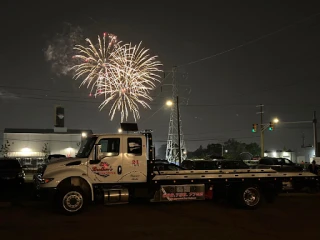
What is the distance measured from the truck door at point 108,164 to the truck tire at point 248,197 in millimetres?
4240

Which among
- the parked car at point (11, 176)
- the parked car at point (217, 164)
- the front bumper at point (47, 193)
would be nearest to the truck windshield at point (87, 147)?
the front bumper at point (47, 193)

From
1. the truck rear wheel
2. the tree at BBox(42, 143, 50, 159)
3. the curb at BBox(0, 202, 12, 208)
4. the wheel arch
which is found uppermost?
the tree at BBox(42, 143, 50, 159)

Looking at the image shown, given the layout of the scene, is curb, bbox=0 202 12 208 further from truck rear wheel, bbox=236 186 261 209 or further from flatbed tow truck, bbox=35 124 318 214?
truck rear wheel, bbox=236 186 261 209

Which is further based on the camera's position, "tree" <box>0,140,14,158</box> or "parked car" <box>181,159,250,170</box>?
"tree" <box>0,140,14,158</box>

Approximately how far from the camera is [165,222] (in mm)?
10625

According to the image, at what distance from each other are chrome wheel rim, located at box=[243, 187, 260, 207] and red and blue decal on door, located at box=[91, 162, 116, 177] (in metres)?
4.69

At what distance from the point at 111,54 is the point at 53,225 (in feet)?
49.0

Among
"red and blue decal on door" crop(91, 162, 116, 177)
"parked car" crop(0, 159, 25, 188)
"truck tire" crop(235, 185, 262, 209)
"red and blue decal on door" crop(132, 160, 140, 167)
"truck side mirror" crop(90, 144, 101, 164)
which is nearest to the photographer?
"truck side mirror" crop(90, 144, 101, 164)

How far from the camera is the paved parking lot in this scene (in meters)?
9.12

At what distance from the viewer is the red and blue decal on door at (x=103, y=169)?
467 inches

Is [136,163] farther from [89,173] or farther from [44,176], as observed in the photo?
[44,176]

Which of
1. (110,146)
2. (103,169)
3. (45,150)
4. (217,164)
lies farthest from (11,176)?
(45,150)

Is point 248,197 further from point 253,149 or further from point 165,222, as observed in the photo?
point 253,149

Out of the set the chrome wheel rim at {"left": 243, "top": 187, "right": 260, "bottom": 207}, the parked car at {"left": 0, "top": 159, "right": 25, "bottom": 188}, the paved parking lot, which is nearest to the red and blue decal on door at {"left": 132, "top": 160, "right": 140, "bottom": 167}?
the paved parking lot
